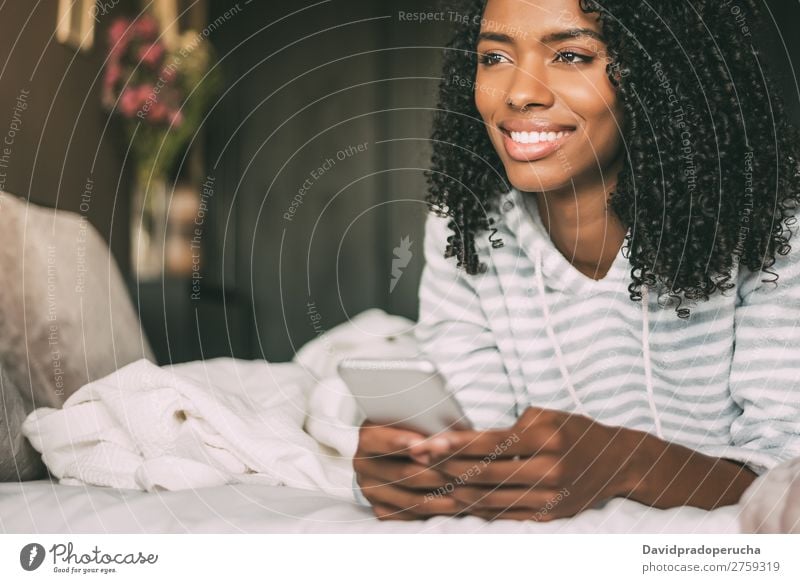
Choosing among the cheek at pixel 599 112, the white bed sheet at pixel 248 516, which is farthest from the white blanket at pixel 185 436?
the cheek at pixel 599 112

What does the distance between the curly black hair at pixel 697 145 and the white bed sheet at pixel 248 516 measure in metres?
0.20

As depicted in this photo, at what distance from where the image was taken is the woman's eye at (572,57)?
2.34ft

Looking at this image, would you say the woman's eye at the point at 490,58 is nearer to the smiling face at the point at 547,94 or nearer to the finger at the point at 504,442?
the smiling face at the point at 547,94

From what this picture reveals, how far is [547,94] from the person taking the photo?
72 centimetres

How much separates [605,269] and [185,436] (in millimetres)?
435

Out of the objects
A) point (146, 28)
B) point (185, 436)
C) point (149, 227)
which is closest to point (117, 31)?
point (146, 28)

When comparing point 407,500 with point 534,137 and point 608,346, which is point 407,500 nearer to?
point 608,346

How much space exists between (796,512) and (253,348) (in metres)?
0.57

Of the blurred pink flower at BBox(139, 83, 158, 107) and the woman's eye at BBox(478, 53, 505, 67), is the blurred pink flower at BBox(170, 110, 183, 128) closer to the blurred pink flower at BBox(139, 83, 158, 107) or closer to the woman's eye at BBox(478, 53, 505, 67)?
the blurred pink flower at BBox(139, 83, 158, 107)

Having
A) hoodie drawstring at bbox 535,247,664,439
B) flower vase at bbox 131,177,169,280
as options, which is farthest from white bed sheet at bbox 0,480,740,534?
flower vase at bbox 131,177,169,280

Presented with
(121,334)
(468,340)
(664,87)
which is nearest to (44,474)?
(121,334)

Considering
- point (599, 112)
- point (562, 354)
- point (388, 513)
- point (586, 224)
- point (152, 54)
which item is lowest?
point (388, 513)

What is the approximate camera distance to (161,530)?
2.15 feet
